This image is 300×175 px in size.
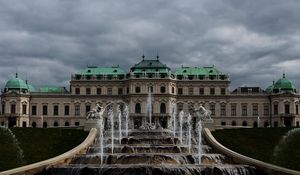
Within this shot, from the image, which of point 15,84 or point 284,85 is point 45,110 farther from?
point 284,85

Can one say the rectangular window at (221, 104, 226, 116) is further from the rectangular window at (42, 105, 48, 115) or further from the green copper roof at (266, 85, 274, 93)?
the rectangular window at (42, 105, 48, 115)

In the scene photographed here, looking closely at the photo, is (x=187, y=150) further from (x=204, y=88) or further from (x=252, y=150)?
(x=204, y=88)

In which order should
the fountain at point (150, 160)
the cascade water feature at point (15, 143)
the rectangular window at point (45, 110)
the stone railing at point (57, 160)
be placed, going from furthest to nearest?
the rectangular window at point (45, 110) < the cascade water feature at point (15, 143) < the stone railing at point (57, 160) < the fountain at point (150, 160)

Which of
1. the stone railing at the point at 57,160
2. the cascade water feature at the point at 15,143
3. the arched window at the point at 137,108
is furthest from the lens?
the arched window at the point at 137,108

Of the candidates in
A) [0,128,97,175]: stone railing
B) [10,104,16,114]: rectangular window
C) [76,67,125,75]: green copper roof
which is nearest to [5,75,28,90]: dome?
[10,104,16,114]: rectangular window

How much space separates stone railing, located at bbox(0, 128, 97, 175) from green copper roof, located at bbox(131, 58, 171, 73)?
5077 cm

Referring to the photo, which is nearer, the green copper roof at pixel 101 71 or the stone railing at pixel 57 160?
the stone railing at pixel 57 160

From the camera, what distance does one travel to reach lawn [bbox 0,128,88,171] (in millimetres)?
47991

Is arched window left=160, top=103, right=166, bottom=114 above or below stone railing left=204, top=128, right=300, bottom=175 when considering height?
above

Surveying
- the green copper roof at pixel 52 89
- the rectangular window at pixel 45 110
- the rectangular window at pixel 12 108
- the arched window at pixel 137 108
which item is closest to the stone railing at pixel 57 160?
the arched window at pixel 137 108

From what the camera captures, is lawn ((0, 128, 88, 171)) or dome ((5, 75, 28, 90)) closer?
lawn ((0, 128, 88, 171))

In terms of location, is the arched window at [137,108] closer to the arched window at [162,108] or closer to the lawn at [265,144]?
the arched window at [162,108]

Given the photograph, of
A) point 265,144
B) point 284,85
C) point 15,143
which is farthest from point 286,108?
point 15,143

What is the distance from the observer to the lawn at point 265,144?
48438 millimetres
